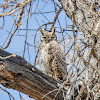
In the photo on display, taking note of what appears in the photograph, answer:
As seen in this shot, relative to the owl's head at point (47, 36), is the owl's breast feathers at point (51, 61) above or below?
below

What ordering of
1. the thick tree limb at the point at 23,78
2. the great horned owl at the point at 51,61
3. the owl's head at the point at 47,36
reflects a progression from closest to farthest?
1. the thick tree limb at the point at 23,78
2. the great horned owl at the point at 51,61
3. the owl's head at the point at 47,36

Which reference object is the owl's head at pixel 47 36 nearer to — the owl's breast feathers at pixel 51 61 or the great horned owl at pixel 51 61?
the great horned owl at pixel 51 61

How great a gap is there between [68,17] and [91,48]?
4.46 feet

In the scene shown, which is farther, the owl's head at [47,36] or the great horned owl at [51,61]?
the owl's head at [47,36]

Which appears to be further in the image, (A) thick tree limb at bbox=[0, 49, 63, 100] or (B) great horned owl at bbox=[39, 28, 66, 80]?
(B) great horned owl at bbox=[39, 28, 66, 80]

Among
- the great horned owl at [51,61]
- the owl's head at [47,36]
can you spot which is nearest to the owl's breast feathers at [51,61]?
the great horned owl at [51,61]

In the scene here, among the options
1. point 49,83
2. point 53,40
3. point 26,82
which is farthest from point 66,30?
point 53,40

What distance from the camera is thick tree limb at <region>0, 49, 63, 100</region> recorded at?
2.17 m

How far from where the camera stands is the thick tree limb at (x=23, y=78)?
2.17 meters

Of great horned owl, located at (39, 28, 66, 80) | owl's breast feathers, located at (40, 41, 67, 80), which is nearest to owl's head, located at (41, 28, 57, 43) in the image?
great horned owl, located at (39, 28, 66, 80)

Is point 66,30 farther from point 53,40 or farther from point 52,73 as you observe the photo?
point 53,40

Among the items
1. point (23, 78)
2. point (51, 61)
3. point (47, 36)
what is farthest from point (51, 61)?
point (23, 78)

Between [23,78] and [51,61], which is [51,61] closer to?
[51,61]

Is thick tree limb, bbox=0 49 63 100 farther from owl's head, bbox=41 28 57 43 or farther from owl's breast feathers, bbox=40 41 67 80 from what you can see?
owl's head, bbox=41 28 57 43
